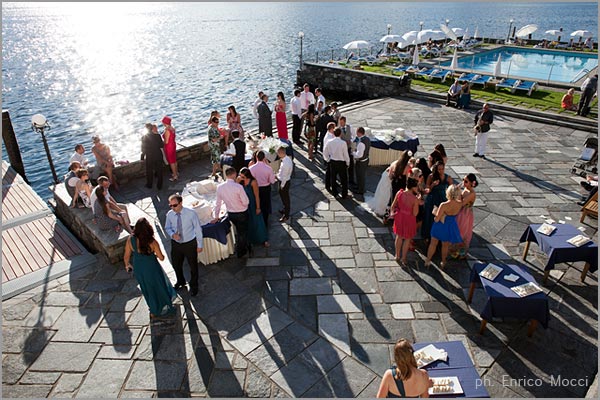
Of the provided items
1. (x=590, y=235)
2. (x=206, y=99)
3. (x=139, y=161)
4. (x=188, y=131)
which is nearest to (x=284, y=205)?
(x=139, y=161)

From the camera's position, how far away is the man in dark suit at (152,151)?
345 inches

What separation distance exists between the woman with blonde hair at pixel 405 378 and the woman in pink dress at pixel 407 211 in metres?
3.04

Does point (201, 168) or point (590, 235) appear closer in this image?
point (590, 235)

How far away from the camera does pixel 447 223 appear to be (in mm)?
6207

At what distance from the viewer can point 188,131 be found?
20.8m

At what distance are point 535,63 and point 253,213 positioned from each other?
1074 inches

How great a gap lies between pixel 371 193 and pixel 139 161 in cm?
565

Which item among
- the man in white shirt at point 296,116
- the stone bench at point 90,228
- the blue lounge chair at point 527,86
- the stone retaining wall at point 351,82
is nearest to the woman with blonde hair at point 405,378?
the stone bench at point 90,228

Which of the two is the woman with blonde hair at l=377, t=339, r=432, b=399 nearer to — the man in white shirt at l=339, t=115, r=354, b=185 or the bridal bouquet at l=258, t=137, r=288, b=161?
the man in white shirt at l=339, t=115, r=354, b=185

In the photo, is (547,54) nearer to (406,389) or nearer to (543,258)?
(543,258)

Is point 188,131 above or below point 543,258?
below

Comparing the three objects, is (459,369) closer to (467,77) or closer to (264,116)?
(264,116)

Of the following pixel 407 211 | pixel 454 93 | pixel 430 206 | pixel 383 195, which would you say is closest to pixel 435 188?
pixel 430 206

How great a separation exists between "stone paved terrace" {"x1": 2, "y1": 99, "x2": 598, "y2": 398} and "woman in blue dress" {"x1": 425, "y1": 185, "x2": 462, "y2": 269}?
0.45 metres
